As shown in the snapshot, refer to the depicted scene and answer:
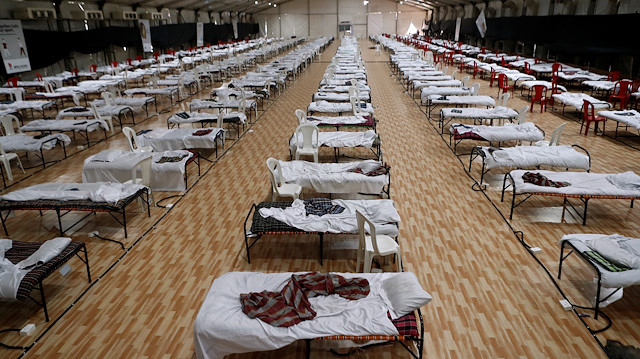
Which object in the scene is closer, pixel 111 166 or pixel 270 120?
pixel 111 166

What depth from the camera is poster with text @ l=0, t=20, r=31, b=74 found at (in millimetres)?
16781

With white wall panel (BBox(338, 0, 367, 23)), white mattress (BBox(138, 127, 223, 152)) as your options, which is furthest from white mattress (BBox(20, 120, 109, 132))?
white wall panel (BBox(338, 0, 367, 23))

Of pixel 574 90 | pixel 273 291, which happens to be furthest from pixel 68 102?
pixel 574 90

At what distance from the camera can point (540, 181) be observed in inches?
258

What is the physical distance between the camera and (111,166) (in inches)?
298

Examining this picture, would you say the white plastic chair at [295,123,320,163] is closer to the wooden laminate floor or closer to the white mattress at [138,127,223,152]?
the wooden laminate floor

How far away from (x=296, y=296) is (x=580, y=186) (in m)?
4.70

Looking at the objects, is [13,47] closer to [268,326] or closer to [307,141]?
[307,141]

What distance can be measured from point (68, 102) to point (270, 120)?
860cm

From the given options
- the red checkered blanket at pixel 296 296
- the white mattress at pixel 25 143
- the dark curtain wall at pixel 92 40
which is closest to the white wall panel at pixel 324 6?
the dark curtain wall at pixel 92 40

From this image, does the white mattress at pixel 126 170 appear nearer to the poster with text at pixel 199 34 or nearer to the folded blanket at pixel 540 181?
the folded blanket at pixel 540 181

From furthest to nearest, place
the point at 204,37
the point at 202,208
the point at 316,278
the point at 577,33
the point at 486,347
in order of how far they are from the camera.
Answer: the point at 204,37, the point at 577,33, the point at 202,208, the point at 316,278, the point at 486,347

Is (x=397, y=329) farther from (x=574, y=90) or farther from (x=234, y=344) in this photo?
(x=574, y=90)

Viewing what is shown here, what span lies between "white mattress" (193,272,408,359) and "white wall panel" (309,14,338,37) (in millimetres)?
48923
